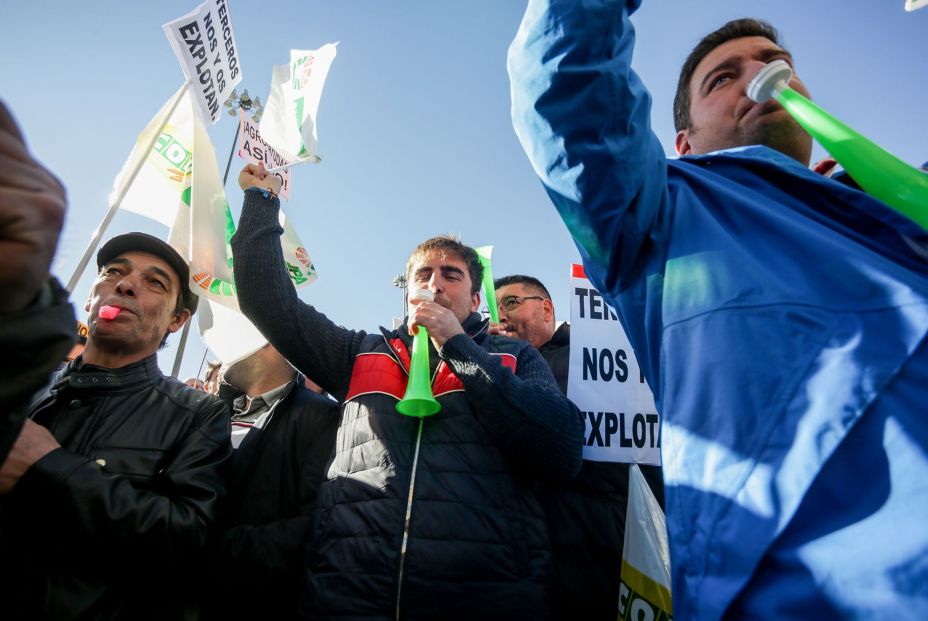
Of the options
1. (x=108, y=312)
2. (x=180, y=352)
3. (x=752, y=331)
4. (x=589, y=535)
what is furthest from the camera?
(x=180, y=352)

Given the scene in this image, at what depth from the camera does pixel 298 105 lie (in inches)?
177

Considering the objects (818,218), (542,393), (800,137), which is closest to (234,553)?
(542,393)

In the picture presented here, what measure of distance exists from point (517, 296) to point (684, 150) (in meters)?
2.68

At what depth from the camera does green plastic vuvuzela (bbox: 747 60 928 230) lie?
1.00 m

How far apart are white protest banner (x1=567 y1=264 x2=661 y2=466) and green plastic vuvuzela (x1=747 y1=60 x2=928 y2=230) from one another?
1.63 metres

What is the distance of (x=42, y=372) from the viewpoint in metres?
0.79

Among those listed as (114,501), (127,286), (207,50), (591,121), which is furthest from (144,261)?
(591,121)

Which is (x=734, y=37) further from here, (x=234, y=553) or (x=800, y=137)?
(x=234, y=553)

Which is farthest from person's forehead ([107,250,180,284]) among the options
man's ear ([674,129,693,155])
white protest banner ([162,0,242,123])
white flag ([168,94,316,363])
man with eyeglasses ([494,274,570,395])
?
man's ear ([674,129,693,155])

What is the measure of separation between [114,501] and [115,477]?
0.34 feet

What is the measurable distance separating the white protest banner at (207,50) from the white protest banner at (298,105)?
1.32ft

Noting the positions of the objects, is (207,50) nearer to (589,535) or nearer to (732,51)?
(732,51)

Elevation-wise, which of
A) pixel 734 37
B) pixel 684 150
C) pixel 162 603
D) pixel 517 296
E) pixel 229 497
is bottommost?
pixel 162 603

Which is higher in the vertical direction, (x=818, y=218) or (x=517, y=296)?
(x=517, y=296)
